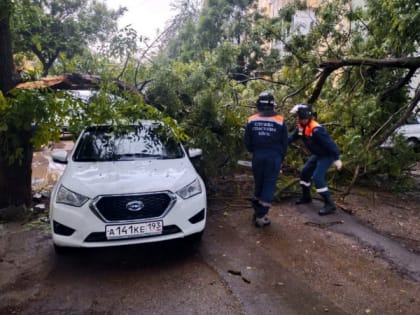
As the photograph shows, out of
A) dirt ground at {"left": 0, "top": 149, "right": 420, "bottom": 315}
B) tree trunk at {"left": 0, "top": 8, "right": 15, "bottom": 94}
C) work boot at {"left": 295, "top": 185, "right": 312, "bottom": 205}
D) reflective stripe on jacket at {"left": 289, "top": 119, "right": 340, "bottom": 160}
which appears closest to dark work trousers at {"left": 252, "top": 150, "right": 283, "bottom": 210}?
dirt ground at {"left": 0, "top": 149, "right": 420, "bottom": 315}

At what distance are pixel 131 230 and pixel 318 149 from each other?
10.4ft

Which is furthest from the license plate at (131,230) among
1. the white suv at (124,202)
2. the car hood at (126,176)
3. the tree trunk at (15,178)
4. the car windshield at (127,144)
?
the tree trunk at (15,178)

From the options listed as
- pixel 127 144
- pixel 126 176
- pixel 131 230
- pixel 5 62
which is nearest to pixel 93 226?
pixel 131 230

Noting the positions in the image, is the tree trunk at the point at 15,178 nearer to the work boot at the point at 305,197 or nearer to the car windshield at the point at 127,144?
the car windshield at the point at 127,144

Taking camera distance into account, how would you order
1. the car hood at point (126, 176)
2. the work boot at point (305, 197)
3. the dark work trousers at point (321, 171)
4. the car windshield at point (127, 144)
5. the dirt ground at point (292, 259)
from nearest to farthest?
the dirt ground at point (292, 259), the car hood at point (126, 176), the car windshield at point (127, 144), the dark work trousers at point (321, 171), the work boot at point (305, 197)

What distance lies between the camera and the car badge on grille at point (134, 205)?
371 cm

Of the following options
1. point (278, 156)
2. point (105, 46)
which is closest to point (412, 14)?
point (278, 156)

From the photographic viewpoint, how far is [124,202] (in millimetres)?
3711

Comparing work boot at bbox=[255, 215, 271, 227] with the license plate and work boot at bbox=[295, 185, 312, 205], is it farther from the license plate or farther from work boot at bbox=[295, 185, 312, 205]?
the license plate

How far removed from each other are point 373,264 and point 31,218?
4876 mm

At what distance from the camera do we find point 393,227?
5.24m

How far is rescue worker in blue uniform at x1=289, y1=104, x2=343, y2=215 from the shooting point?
5270mm

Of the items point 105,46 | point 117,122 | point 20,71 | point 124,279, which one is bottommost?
point 124,279

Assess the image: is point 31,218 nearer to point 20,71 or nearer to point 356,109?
point 20,71
